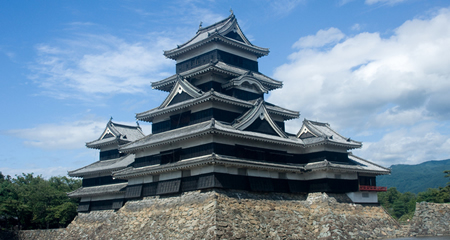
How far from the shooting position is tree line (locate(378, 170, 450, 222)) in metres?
58.2

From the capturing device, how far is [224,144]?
27.8 metres

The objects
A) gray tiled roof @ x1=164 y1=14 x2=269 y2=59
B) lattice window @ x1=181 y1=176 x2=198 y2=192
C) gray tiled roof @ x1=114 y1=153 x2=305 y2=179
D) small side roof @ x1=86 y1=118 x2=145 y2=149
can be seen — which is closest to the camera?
gray tiled roof @ x1=114 y1=153 x2=305 y2=179

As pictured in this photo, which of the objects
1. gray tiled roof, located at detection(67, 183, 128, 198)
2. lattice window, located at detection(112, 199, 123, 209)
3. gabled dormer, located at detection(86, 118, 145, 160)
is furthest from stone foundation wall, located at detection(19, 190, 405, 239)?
gabled dormer, located at detection(86, 118, 145, 160)

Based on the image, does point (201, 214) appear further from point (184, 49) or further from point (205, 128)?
point (184, 49)

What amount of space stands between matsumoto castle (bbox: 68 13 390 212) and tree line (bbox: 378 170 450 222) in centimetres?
2982

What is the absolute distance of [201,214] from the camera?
24562 mm

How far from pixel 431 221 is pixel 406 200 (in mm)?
62769

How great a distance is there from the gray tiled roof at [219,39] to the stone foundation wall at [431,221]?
20363mm

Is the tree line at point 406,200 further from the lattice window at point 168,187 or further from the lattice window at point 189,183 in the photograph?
the lattice window at point 168,187

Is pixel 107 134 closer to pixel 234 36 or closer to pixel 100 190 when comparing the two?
pixel 100 190


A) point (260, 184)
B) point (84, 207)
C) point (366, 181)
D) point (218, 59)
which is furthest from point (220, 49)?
point (84, 207)

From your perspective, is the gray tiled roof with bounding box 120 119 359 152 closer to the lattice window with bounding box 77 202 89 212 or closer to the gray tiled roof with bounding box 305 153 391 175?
the gray tiled roof with bounding box 305 153 391 175

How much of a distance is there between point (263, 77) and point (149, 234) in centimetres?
1853

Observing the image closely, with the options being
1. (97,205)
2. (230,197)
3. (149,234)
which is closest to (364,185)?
(230,197)
